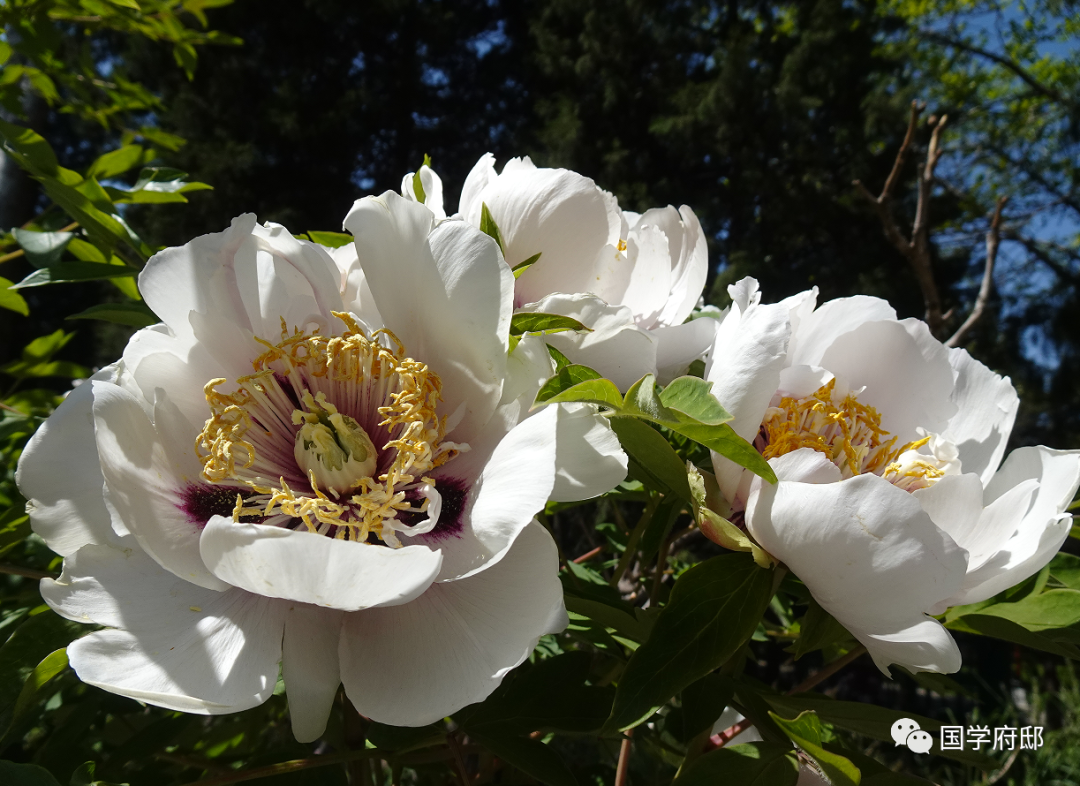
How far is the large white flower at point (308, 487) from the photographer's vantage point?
446 millimetres

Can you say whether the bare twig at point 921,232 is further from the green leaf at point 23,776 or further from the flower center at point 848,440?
the green leaf at point 23,776

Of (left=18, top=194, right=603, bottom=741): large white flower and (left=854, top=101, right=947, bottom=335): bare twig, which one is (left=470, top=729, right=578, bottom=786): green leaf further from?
(left=854, top=101, right=947, bottom=335): bare twig

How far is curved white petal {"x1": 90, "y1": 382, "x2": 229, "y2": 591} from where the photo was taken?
0.48 meters

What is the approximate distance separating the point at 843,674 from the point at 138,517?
697 centimetres

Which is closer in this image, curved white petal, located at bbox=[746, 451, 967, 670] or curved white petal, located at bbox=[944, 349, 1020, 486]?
curved white petal, located at bbox=[746, 451, 967, 670]

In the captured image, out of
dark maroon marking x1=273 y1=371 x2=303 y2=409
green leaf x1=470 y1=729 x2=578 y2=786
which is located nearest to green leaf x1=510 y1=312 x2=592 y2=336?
dark maroon marking x1=273 y1=371 x2=303 y2=409

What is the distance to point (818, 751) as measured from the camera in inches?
18.5

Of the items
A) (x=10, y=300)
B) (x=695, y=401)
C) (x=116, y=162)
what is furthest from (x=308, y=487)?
(x=116, y=162)

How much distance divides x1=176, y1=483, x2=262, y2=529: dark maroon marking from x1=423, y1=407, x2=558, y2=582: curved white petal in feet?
0.65

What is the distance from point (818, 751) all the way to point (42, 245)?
3.49ft

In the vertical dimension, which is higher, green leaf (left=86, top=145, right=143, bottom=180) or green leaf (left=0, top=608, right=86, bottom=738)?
green leaf (left=86, top=145, right=143, bottom=180)

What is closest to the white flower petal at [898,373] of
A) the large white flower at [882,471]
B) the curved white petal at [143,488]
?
the large white flower at [882,471]

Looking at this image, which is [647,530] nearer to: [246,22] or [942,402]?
[942,402]

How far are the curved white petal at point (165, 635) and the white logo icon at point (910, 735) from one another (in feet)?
1.58
